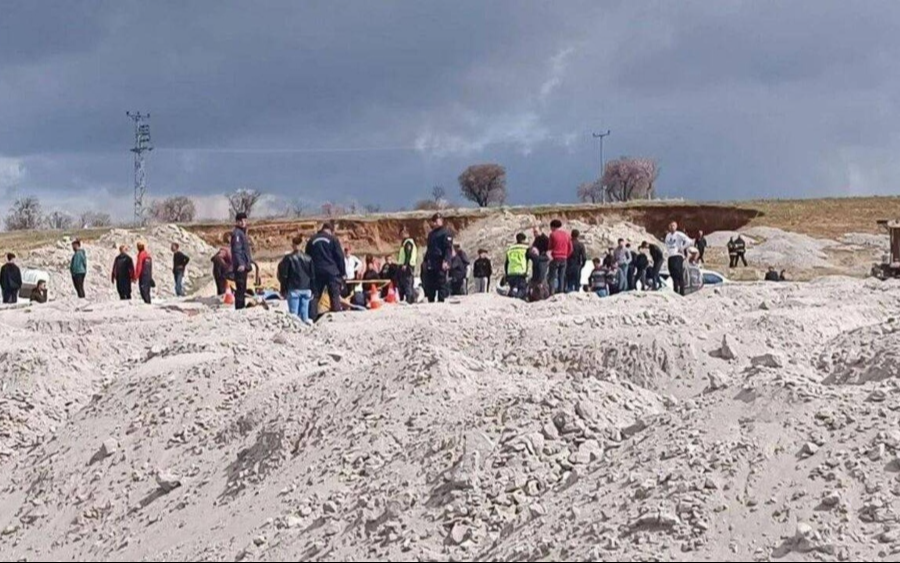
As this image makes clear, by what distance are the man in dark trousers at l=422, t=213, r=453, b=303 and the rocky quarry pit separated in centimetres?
414

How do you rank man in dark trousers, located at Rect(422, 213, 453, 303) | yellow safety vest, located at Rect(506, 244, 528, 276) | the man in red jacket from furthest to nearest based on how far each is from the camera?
yellow safety vest, located at Rect(506, 244, 528, 276), the man in red jacket, man in dark trousers, located at Rect(422, 213, 453, 303)

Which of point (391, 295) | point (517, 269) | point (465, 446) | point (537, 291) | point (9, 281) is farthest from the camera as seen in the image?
point (9, 281)

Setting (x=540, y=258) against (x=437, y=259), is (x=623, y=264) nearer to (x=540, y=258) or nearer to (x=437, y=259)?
(x=540, y=258)

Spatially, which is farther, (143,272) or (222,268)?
(143,272)

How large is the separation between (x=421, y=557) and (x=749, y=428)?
1.88m

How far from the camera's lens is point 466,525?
592cm

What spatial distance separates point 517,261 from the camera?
17781 mm

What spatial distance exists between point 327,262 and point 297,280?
55cm

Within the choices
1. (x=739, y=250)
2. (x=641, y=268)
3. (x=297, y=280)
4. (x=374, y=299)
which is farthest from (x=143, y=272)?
(x=739, y=250)

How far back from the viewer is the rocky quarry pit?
5535 mm

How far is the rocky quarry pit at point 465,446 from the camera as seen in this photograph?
18.2 feet

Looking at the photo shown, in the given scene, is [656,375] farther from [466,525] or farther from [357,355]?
[466,525]

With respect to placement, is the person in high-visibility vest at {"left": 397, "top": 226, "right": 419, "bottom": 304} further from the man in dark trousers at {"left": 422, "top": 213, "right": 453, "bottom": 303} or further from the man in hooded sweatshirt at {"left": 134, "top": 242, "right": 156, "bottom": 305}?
the man in hooded sweatshirt at {"left": 134, "top": 242, "right": 156, "bottom": 305}

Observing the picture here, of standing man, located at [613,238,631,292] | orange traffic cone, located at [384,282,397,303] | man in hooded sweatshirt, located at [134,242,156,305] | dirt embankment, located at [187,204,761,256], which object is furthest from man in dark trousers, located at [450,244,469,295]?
dirt embankment, located at [187,204,761,256]
